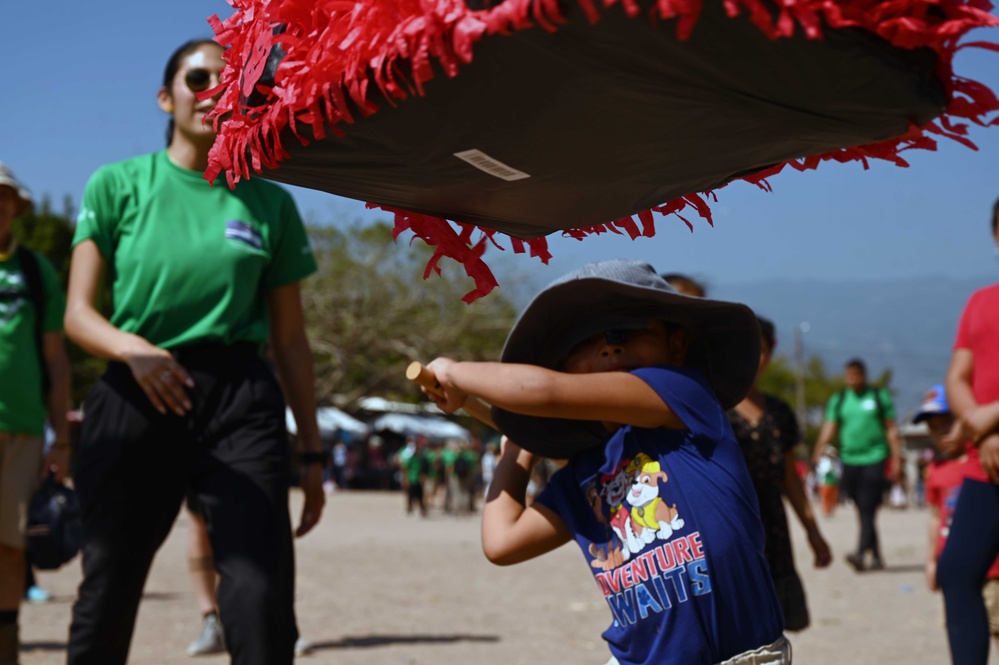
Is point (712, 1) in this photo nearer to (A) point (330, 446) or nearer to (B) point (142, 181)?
(B) point (142, 181)

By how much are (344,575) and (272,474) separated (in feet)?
25.6

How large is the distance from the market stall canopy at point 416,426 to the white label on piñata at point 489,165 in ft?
156

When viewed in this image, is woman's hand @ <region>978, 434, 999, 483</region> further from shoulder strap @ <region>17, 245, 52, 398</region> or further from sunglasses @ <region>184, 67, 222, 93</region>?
shoulder strap @ <region>17, 245, 52, 398</region>

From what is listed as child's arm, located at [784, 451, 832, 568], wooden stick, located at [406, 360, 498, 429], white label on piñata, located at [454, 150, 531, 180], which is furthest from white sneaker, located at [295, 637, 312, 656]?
white label on piñata, located at [454, 150, 531, 180]

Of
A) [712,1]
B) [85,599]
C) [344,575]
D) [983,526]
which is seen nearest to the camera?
[712,1]

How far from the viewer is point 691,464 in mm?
2541

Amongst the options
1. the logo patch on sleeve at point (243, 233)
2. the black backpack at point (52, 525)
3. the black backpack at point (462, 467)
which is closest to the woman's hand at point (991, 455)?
the logo patch on sleeve at point (243, 233)

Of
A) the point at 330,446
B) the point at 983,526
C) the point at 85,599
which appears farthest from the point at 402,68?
the point at 330,446

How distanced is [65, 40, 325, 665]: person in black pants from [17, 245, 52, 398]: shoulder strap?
1.70m

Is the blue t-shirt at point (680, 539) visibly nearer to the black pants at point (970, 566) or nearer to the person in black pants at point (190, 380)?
the person in black pants at point (190, 380)

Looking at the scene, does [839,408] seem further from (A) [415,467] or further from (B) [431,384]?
(A) [415,467]

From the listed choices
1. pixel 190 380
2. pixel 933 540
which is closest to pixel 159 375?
pixel 190 380

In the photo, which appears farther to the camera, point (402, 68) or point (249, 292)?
point (249, 292)

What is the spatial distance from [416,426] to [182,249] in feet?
160
